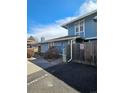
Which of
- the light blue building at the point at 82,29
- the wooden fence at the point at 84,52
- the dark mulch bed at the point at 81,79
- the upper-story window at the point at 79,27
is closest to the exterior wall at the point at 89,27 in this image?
the light blue building at the point at 82,29

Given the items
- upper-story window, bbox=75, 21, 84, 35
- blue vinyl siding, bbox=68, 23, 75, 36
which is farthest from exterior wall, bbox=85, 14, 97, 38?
blue vinyl siding, bbox=68, 23, 75, 36

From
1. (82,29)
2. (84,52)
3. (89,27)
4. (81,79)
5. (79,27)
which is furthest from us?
(79,27)

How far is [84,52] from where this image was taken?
19.5 feet

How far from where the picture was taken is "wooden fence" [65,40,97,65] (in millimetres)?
5140

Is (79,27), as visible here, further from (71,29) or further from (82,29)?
(71,29)

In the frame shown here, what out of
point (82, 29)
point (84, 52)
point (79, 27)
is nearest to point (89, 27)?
point (82, 29)

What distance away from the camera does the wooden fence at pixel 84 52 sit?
5.14 metres

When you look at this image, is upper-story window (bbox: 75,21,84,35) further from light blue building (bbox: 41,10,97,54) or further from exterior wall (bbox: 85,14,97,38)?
exterior wall (bbox: 85,14,97,38)

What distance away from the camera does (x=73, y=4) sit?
6.94 ft

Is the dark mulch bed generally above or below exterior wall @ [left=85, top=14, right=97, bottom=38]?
below

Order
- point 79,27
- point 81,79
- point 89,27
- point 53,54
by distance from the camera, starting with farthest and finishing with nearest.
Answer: point 53,54
point 79,27
point 89,27
point 81,79

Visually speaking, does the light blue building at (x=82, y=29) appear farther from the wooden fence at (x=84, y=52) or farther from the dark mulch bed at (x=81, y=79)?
the dark mulch bed at (x=81, y=79)

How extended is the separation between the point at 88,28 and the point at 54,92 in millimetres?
5605
